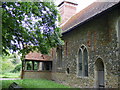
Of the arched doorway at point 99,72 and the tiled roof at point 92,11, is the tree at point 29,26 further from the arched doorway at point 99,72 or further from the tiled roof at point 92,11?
the arched doorway at point 99,72

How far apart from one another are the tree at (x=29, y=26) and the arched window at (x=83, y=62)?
2275 mm

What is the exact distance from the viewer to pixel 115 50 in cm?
791

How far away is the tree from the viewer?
7.31m

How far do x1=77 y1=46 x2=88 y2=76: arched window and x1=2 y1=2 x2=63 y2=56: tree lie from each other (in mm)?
2275

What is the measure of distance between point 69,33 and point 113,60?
6010 mm

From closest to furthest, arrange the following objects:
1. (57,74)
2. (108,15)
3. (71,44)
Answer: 1. (108,15)
2. (71,44)
3. (57,74)

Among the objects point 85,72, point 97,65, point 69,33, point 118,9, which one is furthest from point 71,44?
point 118,9

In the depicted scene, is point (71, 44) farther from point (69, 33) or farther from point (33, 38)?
point (33, 38)

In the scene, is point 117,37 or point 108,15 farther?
point 108,15

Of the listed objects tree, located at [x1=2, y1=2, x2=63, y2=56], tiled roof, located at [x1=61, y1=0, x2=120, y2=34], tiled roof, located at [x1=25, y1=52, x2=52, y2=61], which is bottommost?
tiled roof, located at [x1=25, y1=52, x2=52, y2=61]

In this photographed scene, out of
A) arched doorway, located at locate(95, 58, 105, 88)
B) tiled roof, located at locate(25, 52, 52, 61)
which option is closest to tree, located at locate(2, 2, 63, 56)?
arched doorway, located at locate(95, 58, 105, 88)

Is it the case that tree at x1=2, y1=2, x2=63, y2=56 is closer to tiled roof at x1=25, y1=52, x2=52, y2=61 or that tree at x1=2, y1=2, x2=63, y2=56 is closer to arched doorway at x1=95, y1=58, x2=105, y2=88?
arched doorway at x1=95, y1=58, x2=105, y2=88

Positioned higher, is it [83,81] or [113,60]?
[113,60]

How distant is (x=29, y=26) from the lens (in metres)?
8.84
